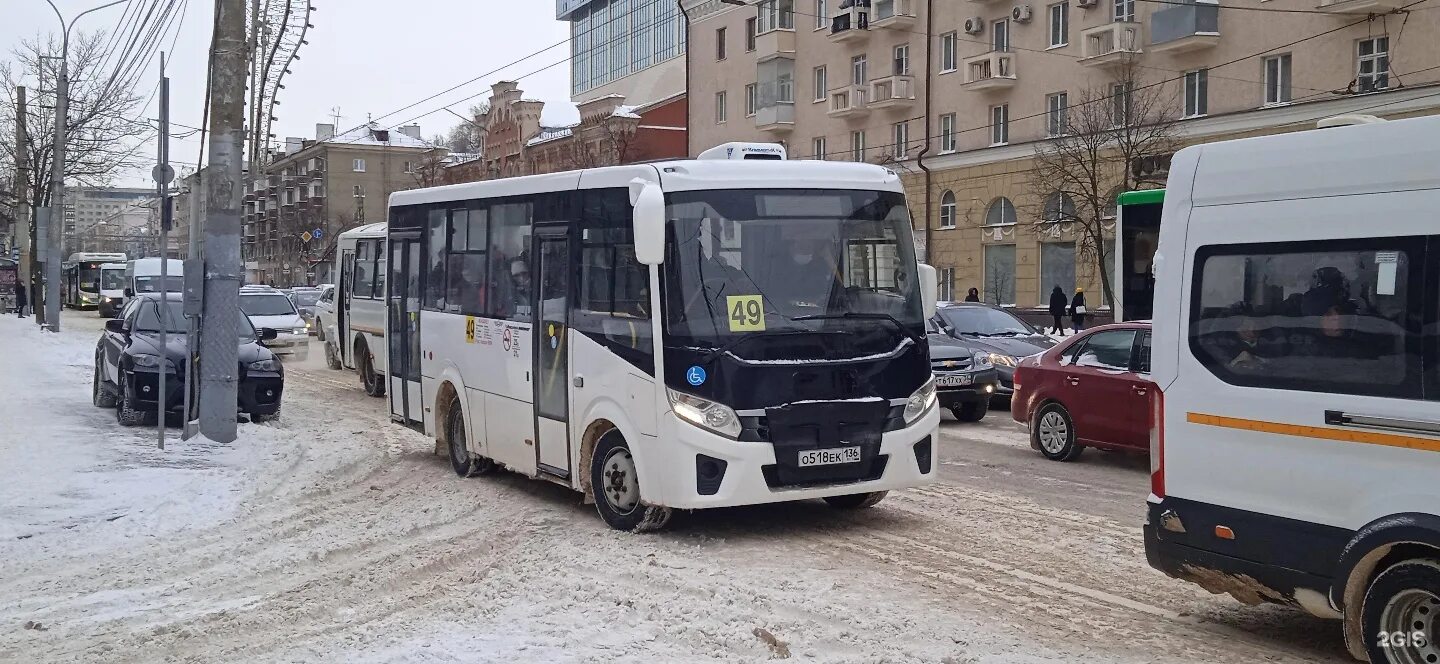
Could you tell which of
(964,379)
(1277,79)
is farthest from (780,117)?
(964,379)

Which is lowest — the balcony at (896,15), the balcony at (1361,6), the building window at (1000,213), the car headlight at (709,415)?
the car headlight at (709,415)

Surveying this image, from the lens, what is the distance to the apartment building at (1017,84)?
101 ft

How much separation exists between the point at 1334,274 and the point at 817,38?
1782 inches

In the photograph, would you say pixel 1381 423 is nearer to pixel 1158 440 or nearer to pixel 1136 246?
pixel 1158 440

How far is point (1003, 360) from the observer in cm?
1856

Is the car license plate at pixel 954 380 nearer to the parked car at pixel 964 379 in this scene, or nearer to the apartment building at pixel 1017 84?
the parked car at pixel 964 379

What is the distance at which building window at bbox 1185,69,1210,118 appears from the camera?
34188 millimetres

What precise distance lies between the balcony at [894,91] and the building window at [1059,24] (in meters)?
6.29

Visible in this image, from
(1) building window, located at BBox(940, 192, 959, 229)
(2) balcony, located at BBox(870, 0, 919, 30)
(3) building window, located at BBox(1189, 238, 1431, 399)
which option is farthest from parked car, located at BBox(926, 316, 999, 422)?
(2) balcony, located at BBox(870, 0, 919, 30)

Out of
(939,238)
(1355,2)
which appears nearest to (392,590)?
(1355,2)

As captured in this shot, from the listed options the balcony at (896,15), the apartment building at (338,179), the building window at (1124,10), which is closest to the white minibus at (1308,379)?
the building window at (1124,10)

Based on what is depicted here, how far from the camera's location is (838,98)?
48.1 metres

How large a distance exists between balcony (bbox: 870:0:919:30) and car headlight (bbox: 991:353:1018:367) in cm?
2788

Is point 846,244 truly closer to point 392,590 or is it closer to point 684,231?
point 684,231
